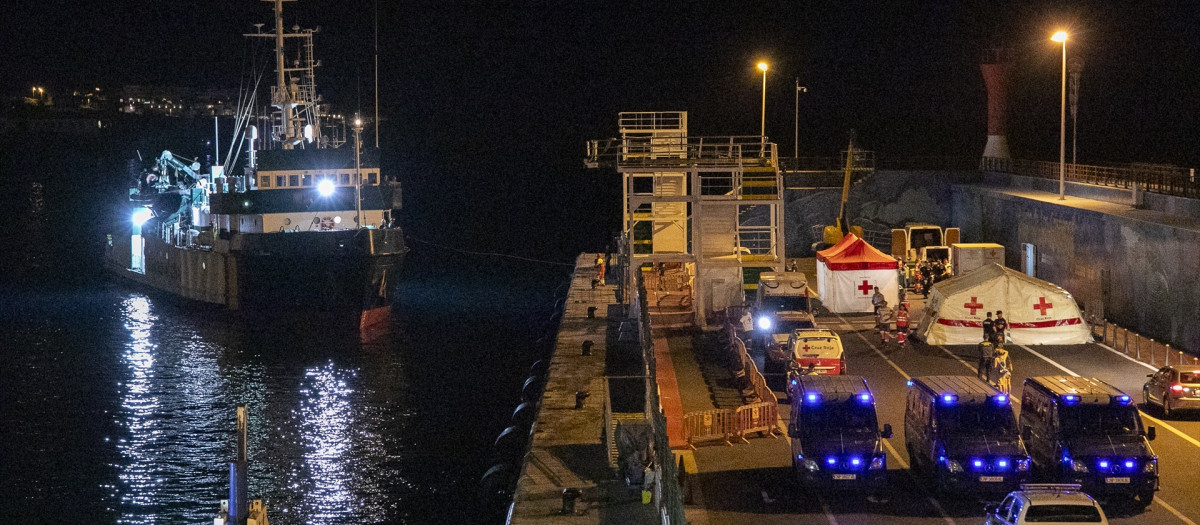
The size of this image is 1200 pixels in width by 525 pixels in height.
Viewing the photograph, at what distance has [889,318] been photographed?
3133cm

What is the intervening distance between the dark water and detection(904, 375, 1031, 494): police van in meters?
10.3

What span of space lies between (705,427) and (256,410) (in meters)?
17.2

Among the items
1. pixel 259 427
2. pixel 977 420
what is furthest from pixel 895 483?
pixel 259 427

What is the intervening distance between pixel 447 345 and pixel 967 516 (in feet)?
97.4

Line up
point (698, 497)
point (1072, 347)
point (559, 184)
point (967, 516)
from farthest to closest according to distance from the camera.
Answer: point (559, 184) < point (1072, 347) < point (698, 497) < point (967, 516)

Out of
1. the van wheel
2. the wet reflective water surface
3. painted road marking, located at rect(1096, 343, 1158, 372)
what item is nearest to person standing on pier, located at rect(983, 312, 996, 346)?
painted road marking, located at rect(1096, 343, 1158, 372)

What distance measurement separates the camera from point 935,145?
85.1 meters

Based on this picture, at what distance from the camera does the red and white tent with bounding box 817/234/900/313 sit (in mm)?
34125

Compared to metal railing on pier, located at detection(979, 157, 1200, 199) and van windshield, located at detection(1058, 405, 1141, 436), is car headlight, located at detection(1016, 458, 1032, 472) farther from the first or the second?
metal railing on pier, located at detection(979, 157, 1200, 199)

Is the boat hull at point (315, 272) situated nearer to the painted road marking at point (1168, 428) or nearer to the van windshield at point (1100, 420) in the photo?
the painted road marking at point (1168, 428)

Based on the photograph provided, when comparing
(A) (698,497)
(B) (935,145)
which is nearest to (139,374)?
Result: (A) (698,497)

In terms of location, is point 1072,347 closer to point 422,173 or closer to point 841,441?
point 841,441

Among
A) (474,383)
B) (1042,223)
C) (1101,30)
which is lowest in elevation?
(474,383)

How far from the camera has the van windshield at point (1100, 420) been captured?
16663mm
